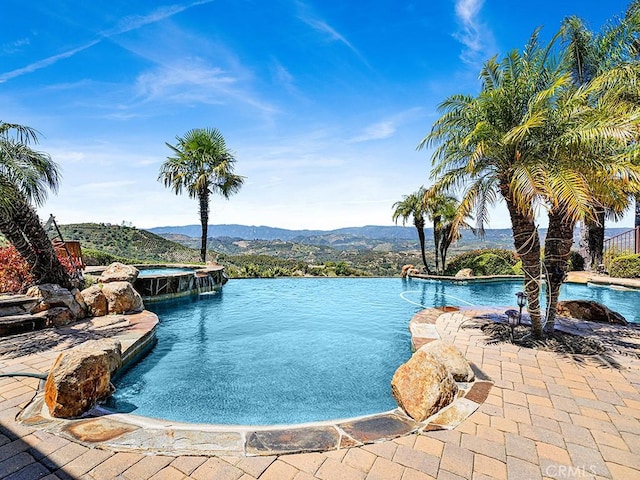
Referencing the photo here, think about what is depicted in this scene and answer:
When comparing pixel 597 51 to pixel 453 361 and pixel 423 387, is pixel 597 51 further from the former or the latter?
pixel 423 387

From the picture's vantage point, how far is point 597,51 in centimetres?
1195

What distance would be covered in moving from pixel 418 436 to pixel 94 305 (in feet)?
25.8

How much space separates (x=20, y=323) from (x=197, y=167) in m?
11.6

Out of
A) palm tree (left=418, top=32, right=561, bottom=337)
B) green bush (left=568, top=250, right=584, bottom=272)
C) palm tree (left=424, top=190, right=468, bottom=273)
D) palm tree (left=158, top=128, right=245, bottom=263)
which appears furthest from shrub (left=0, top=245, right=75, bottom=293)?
green bush (left=568, top=250, right=584, bottom=272)

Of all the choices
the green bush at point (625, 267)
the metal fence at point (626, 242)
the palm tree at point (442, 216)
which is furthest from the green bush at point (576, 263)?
the palm tree at point (442, 216)

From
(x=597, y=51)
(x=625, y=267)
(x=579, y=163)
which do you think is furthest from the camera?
(x=625, y=267)

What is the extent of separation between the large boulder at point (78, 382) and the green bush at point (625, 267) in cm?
1943

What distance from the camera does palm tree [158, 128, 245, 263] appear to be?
16.3m

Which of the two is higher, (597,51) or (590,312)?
(597,51)

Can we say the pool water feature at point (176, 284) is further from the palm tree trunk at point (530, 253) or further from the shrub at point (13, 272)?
the palm tree trunk at point (530, 253)

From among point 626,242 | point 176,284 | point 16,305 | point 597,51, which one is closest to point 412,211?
point 597,51

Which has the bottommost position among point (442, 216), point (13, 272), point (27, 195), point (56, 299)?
point (56, 299)

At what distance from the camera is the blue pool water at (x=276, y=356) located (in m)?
4.38

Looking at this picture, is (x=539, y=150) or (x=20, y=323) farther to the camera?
(x=20, y=323)
